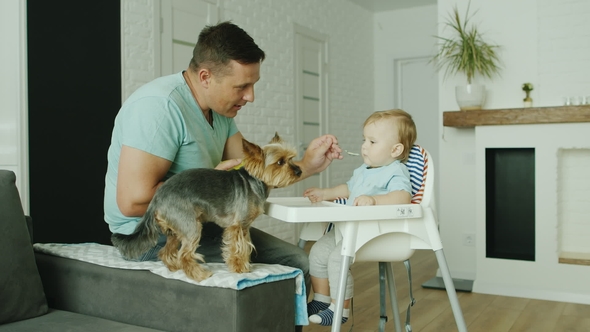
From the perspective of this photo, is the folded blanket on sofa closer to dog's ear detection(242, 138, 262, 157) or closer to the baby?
the baby

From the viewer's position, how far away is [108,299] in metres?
1.77

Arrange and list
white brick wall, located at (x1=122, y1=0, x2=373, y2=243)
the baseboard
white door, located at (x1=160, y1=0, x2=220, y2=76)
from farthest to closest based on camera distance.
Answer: white door, located at (x1=160, y1=0, x2=220, y2=76) → white brick wall, located at (x1=122, y1=0, x2=373, y2=243) → the baseboard

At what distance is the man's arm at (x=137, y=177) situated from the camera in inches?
70.8

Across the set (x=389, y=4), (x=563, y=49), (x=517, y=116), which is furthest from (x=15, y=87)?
(x=389, y=4)

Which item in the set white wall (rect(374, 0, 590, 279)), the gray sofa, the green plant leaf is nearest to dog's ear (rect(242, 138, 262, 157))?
the gray sofa

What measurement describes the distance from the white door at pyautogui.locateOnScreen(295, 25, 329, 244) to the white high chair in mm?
4473

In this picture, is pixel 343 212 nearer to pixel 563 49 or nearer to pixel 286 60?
pixel 563 49

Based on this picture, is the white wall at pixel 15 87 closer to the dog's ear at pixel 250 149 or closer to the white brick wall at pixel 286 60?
the white brick wall at pixel 286 60

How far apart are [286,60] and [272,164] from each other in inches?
174

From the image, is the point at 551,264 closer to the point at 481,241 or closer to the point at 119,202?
the point at 481,241

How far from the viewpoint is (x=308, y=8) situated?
6.56 meters

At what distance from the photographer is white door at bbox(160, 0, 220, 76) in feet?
15.0

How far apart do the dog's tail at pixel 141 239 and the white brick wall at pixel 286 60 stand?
246cm

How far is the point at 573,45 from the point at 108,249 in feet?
12.0
